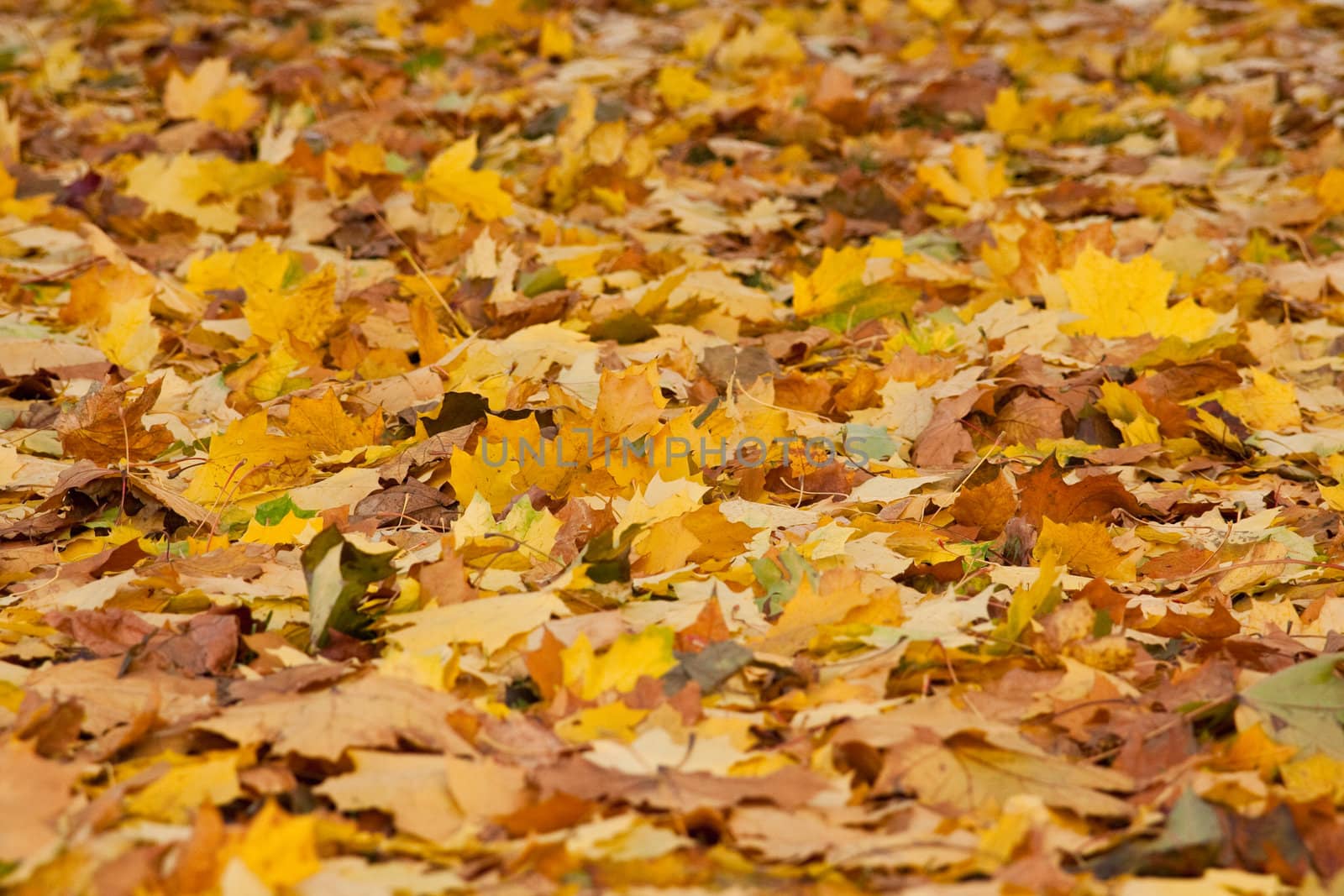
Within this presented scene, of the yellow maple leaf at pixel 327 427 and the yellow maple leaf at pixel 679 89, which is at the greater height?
the yellow maple leaf at pixel 327 427

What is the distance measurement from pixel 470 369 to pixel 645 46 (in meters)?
2.97

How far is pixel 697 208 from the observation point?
3.27 metres

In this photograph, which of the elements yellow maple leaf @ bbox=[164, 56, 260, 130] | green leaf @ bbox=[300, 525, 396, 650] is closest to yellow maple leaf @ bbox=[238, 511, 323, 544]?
green leaf @ bbox=[300, 525, 396, 650]

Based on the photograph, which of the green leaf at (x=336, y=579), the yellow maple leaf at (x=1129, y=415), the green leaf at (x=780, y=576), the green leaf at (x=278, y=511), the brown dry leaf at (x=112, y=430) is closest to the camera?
the green leaf at (x=336, y=579)

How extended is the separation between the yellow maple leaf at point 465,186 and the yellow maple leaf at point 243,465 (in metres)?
1.23

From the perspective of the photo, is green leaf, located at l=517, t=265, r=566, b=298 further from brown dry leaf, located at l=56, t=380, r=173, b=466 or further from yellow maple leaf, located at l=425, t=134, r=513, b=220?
brown dry leaf, located at l=56, t=380, r=173, b=466

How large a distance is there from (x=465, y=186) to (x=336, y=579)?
176 cm

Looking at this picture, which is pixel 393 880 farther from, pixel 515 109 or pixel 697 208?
pixel 515 109

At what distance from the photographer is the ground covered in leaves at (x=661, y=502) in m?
1.16

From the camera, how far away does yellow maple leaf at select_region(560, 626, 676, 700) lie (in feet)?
4.42

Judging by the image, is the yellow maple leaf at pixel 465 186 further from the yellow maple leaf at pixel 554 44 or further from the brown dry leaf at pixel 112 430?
the yellow maple leaf at pixel 554 44

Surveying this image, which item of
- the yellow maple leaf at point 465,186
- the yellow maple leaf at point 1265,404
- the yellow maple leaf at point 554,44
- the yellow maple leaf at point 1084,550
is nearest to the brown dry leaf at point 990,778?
the yellow maple leaf at point 1084,550

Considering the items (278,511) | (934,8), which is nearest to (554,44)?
(934,8)

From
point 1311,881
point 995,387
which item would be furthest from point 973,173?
point 1311,881
